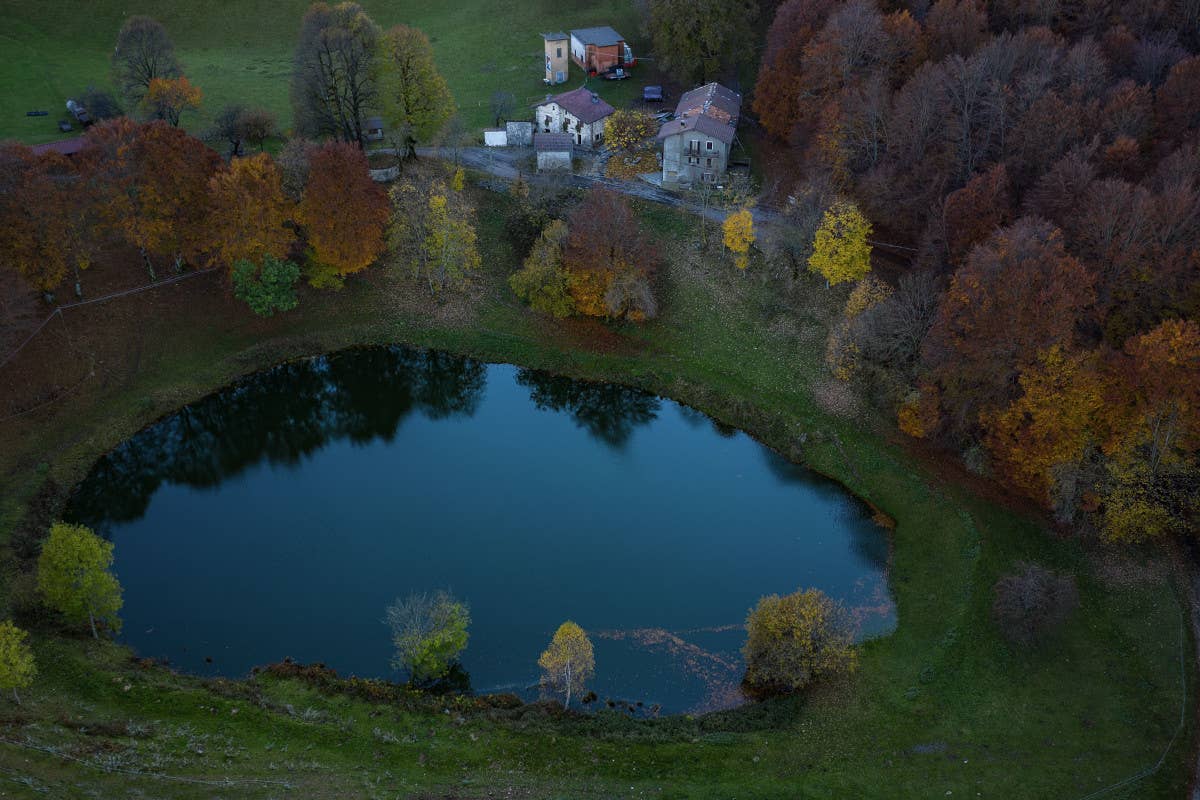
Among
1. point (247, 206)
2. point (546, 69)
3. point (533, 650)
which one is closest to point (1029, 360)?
point (533, 650)

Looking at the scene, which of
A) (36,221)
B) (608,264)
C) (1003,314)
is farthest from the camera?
(608,264)

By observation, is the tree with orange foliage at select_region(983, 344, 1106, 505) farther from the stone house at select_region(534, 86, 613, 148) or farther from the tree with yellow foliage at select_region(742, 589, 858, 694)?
the stone house at select_region(534, 86, 613, 148)

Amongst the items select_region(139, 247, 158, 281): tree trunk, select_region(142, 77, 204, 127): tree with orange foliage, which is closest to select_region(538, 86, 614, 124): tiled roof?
select_region(142, 77, 204, 127): tree with orange foliage

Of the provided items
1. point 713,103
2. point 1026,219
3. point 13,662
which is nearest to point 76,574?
point 13,662

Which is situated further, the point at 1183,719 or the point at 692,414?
the point at 692,414

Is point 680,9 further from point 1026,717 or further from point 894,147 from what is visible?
point 1026,717

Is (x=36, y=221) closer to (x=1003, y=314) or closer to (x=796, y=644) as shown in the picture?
(x=796, y=644)
